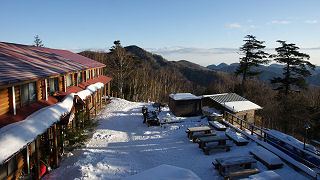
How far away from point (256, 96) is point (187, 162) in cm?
3267

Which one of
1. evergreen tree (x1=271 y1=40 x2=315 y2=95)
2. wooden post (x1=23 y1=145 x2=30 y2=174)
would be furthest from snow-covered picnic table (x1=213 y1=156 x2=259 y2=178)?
evergreen tree (x1=271 y1=40 x2=315 y2=95)

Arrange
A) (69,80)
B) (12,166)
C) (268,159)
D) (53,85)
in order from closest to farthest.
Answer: (12,166) → (268,159) → (53,85) → (69,80)

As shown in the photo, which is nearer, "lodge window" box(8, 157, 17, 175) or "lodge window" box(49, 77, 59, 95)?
"lodge window" box(8, 157, 17, 175)

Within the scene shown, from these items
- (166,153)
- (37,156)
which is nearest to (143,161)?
(166,153)

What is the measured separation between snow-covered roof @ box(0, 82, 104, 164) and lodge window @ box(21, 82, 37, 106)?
1.17 metres

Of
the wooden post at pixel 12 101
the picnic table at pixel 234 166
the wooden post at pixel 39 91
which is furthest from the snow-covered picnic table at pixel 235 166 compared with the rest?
the wooden post at pixel 39 91

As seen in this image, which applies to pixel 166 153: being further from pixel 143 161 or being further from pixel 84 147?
pixel 84 147

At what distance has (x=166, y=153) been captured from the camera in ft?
33.3

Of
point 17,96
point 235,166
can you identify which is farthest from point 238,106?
point 17,96

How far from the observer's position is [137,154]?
10273mm

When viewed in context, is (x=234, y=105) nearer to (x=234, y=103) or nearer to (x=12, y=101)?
(x=234, y=103)

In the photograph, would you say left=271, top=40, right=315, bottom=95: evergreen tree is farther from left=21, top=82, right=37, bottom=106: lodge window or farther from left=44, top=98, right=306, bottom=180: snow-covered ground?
left=21, top=82, right=37, bottom=106: lodge window

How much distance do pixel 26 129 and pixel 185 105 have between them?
15254 millimetres

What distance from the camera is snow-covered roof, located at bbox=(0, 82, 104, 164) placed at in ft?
16.5
